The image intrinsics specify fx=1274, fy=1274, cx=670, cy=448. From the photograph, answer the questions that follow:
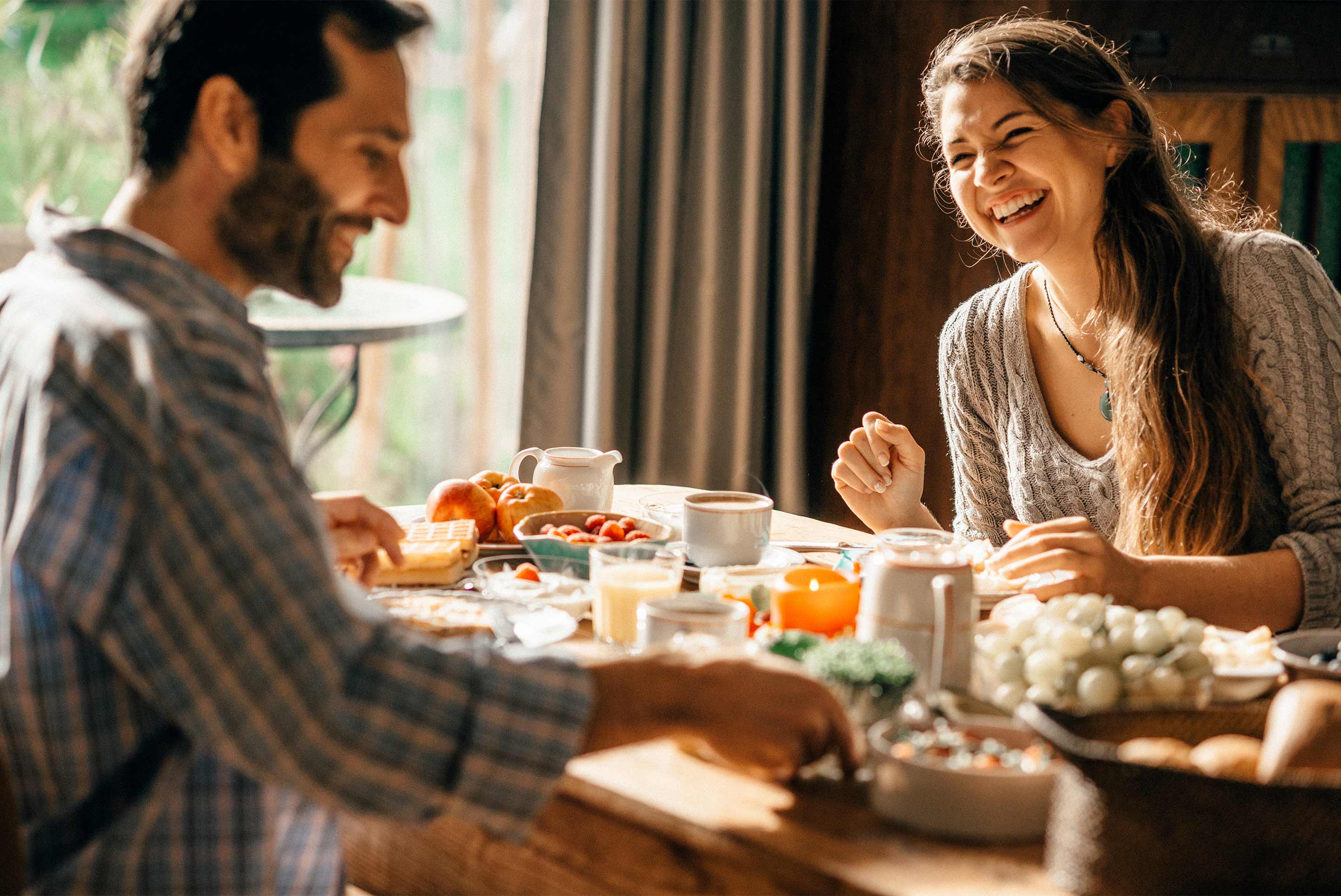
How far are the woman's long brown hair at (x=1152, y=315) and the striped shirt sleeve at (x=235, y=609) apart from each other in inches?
49.0

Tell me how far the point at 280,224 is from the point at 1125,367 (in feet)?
4.13

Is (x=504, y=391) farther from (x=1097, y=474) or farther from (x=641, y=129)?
(x=1097, y=474)

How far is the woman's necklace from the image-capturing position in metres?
2.02

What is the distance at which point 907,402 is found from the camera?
344cm

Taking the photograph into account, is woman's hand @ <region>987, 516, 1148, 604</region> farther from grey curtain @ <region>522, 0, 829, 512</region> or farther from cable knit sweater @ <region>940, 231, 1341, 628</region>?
grey curtain @ <region>522, 0, 829, 512</region>

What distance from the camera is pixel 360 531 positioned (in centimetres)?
149

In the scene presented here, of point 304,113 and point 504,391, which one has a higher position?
point 304,113

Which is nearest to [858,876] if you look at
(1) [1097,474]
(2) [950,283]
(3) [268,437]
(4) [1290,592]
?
(3) [268,437]

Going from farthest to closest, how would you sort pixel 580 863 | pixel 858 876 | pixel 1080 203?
1. pixel 1080 203
2. pixel 580 863
3. pixel 858 876

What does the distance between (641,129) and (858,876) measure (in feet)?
9.12

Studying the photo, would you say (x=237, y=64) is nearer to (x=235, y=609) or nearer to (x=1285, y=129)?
(x=235, y=609)

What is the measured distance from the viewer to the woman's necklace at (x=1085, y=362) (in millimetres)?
2023

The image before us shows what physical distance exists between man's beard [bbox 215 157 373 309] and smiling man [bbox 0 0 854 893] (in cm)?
8

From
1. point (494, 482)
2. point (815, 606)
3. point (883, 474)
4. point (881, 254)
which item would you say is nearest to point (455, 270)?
point (881, 254)
